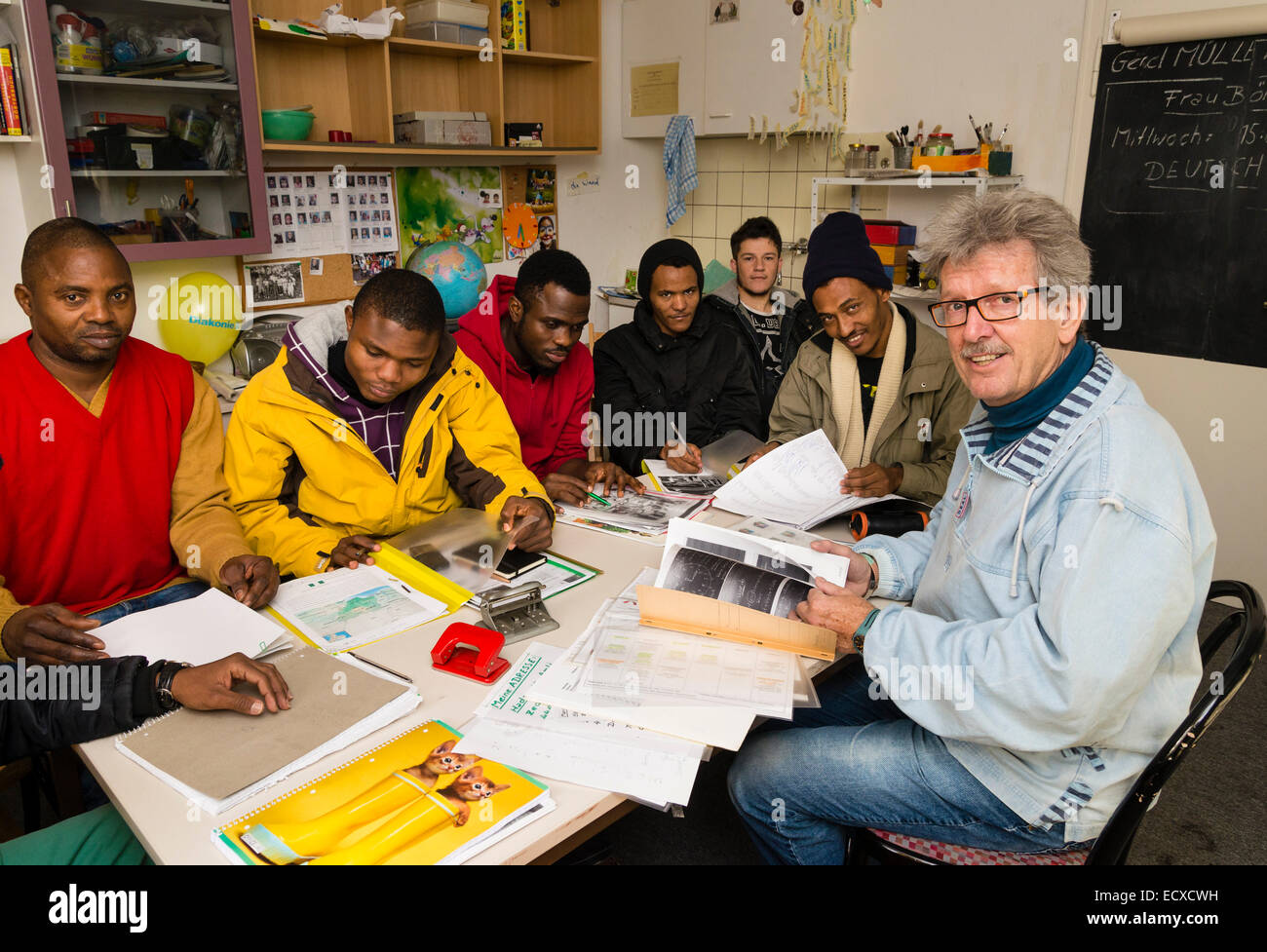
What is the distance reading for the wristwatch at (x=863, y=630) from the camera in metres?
1.34

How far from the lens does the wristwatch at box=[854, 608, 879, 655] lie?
1339 millimetres

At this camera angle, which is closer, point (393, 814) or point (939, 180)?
point (393, 814)

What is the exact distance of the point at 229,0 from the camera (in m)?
3.05

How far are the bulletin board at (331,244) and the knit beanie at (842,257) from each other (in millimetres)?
2389

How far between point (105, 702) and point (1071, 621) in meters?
1.28

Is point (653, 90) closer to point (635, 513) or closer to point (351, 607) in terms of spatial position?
point (635, 513)

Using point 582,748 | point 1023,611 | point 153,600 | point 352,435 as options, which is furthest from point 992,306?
point 153,600

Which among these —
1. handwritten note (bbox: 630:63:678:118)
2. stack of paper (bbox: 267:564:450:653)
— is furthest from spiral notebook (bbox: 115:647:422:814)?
handwritten note (bbox: 630:63:678:118)

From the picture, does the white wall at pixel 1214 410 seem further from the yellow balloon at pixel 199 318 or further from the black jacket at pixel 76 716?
the yellow balloon at pixel 199 318

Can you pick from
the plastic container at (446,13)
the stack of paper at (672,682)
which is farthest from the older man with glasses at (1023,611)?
the plastic container at (446,13)

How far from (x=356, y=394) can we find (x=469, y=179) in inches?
106

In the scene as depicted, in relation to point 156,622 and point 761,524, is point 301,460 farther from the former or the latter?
point 761,524

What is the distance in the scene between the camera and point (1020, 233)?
1.27m
